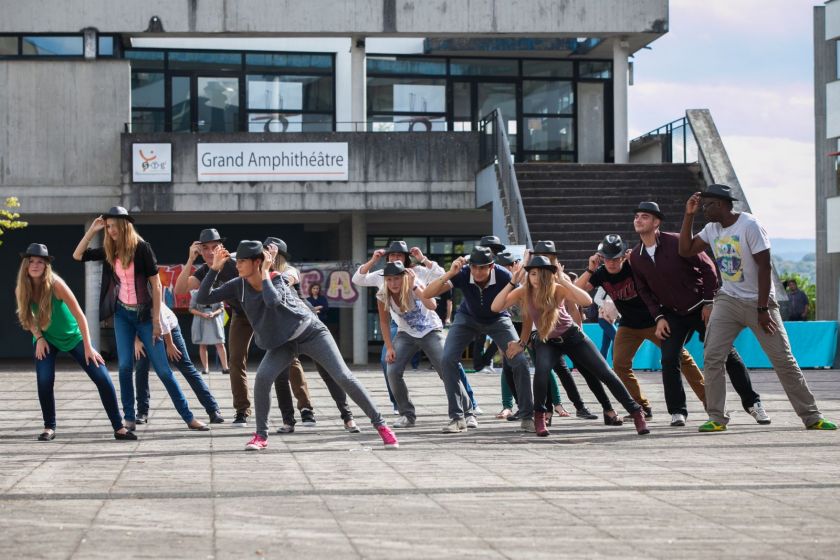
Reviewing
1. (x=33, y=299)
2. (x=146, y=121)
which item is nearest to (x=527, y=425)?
(x=33, y=299)

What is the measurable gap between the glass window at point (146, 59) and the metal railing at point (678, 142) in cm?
1041

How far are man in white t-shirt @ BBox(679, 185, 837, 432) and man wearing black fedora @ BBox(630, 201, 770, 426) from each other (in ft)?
0.72

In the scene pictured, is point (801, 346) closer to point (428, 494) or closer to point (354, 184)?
point (354, 184)

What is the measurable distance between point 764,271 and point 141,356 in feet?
16.4

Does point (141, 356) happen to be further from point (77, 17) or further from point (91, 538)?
point (77, 17)

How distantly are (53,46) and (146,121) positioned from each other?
2.35 metres

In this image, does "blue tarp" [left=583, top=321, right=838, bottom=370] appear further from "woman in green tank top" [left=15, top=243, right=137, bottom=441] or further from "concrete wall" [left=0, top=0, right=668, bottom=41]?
"woman in green tank top" [left=15, top=243, right=137, bottom=441]

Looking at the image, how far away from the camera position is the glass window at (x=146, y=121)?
28.6 m

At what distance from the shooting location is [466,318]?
39.0ft

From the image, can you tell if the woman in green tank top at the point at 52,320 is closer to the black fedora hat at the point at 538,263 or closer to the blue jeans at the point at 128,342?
the blue jeans at the point at 128,342

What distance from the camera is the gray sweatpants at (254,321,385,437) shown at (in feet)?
33.6

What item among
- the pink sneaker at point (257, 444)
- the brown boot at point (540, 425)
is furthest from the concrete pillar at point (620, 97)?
the pink sneaker at point (257, 444)

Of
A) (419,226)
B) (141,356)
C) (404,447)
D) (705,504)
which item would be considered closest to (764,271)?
(404,447)

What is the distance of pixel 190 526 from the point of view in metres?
6.34
